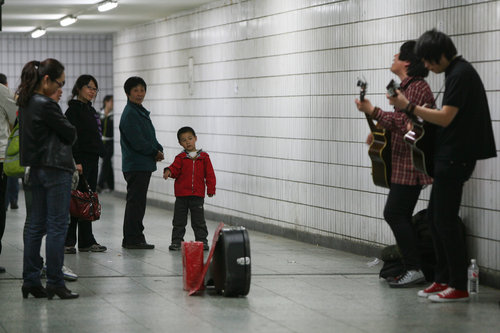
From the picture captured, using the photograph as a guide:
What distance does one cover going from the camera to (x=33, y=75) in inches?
281

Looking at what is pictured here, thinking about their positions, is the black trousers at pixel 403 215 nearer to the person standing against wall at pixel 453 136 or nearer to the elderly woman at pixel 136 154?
the person standing against wall at pixel 453 136

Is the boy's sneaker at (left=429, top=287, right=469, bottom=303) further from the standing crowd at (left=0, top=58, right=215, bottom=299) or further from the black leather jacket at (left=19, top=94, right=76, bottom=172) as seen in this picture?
the black leather jacket at (left=19, top=94, right=76, bottom=172)

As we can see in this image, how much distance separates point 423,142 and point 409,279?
121 cm

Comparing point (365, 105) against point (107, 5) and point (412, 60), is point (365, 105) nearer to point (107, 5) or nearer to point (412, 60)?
point (412, 60)

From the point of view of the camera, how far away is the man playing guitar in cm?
755

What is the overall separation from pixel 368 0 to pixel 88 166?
3281mm

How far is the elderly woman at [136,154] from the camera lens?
10227mm

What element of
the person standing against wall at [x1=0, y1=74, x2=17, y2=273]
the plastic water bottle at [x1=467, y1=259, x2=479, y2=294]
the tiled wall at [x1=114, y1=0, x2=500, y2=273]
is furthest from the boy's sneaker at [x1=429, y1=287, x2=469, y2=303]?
the person standing against wall at [x1=0, y1=74, x2=17, y2=273]

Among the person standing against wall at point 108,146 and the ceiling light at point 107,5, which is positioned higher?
the ceiling light at point 107,5

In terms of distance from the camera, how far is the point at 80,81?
9.87 metres

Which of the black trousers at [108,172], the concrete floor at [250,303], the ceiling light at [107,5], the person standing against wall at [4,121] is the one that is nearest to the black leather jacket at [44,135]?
the concrete floor at [250,303]

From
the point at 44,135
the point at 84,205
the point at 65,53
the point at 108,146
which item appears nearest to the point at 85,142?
the point at 84,205

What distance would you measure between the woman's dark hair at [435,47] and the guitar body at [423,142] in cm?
49

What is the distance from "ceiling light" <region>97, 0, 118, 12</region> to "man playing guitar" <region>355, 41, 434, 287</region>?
6550mm
